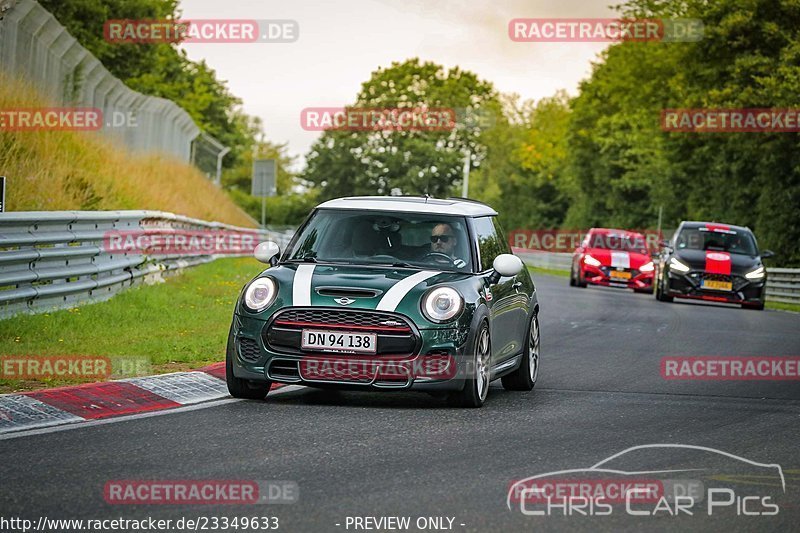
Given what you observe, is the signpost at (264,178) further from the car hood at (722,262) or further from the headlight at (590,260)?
the car hood at (722,262)

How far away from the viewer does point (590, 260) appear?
3550 centimetres

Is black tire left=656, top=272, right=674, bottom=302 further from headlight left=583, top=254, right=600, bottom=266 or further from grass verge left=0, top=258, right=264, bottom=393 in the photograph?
grass verge left=0, top=258, right=264, bottom=393

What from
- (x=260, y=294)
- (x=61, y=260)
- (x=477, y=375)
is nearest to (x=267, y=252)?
(x=260, y=294)

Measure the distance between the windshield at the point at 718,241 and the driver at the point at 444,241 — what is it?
18.7 metres

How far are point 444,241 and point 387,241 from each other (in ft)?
1.50

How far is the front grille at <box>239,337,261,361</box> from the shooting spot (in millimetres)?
10242

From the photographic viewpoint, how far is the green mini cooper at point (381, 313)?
10.1 m

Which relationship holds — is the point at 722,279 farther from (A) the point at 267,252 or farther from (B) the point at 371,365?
(B) the point at 371,365

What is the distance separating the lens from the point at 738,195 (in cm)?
5162

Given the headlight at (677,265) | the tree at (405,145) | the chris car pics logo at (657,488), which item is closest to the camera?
the chris car pics logo at (657,488)

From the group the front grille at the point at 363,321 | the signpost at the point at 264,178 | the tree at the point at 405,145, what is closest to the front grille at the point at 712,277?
the front grille at the point at 363,321

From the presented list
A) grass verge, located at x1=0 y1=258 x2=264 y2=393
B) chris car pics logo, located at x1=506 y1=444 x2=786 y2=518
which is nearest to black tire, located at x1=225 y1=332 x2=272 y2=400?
grass verge, located at x1=0 y1=258 x2=264 y2=393

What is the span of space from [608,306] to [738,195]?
27147 millimetres

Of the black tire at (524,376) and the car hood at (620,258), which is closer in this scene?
the black tire at (524,376)
